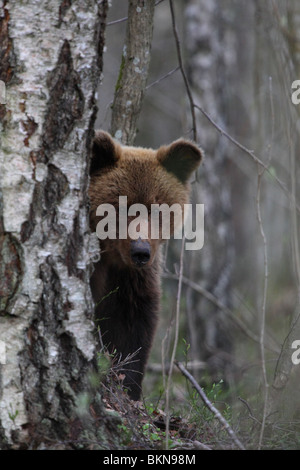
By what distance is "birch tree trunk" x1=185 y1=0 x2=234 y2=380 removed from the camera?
9031mm

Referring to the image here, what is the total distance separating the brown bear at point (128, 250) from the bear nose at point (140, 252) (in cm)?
14

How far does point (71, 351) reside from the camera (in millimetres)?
3184

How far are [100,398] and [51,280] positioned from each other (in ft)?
2.33

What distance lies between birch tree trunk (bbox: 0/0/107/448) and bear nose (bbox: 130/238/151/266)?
1088mm

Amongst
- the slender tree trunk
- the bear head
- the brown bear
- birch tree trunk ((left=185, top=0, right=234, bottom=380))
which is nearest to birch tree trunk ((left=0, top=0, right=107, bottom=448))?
the bear head

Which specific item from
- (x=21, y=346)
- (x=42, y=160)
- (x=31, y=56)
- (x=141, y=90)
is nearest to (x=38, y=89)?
(x=31, y=56)

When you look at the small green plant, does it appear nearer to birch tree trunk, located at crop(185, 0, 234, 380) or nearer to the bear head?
the bear head

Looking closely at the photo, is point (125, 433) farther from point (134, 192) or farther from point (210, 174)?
point (210, 174)

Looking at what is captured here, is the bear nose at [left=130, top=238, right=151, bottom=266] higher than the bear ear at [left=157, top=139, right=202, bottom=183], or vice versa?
the bear ear at [left=157, top=139, right=202, bottom=183]

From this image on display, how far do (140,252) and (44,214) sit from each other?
4.42ft

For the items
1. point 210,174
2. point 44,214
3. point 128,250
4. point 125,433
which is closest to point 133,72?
point 128,250

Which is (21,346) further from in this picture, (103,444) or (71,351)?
(103,444)

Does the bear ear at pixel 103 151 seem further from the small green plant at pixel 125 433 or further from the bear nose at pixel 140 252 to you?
the small green plant at pixel 125 433
